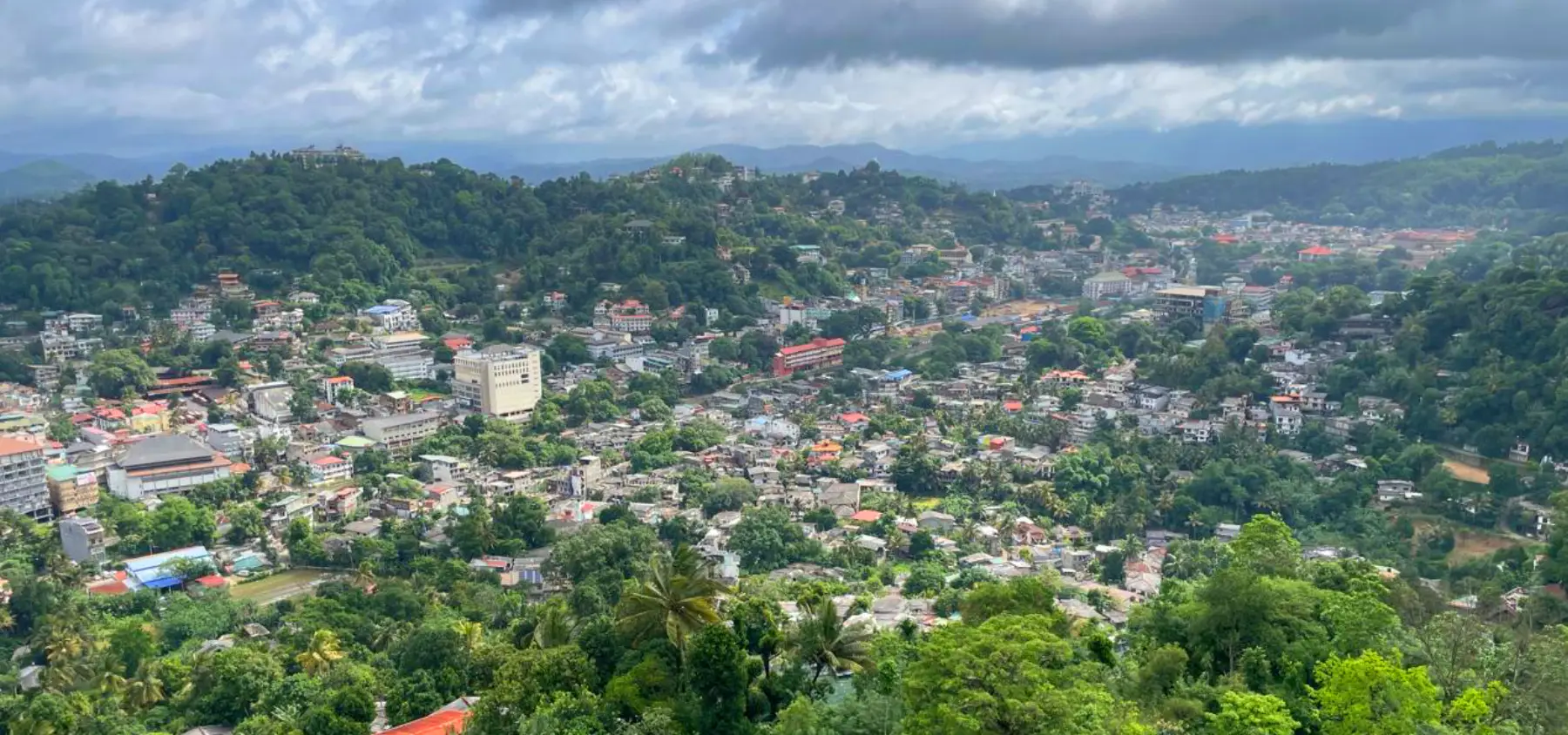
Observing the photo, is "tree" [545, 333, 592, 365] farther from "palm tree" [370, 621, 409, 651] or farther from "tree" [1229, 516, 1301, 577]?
"tree" [1229, 516, 1301, 577]

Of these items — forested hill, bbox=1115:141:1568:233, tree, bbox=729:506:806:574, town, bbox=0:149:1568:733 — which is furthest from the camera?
forested hill, bbox=1115:141:1568:233

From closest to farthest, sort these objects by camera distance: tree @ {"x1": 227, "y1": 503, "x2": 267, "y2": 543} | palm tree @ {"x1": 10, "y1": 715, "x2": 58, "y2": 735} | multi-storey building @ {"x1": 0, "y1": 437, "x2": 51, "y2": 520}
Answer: palm tree @ {"x1": 10, "y1": 715, "x2": 58, "y2": 735} → tree @ {"x1": 227, "y1": 503, "x2": 267, "y2": 543} → multi-storey building @ {"x1": 0, "y1": 437, "x2": 51, "y2": 520}

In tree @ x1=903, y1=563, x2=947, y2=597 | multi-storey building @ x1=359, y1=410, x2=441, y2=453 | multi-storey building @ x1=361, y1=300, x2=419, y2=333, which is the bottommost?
tree @ x1=903, y1=563, x2=947, y2=597

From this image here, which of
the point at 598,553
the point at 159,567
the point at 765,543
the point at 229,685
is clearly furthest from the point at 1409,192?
the point at 229,685

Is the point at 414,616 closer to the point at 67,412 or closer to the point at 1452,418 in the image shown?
the point at 67,412

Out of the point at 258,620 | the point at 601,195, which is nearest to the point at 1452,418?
the point at 258,620

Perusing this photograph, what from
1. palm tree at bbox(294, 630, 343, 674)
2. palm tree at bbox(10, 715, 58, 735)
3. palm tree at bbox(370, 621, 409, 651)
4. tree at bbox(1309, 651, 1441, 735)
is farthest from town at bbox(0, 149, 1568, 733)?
tree at bbox(1309, 651, 1441, 735)

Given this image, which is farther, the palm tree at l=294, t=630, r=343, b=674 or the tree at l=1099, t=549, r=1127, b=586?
the tree at l=1099, t=549, r=1127, b=586

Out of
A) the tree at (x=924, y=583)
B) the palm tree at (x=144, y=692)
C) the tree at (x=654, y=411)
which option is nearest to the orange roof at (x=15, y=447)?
the palm tree at (x=144, y=692)

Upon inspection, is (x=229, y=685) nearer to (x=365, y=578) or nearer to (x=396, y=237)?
(x=365, y=578)
